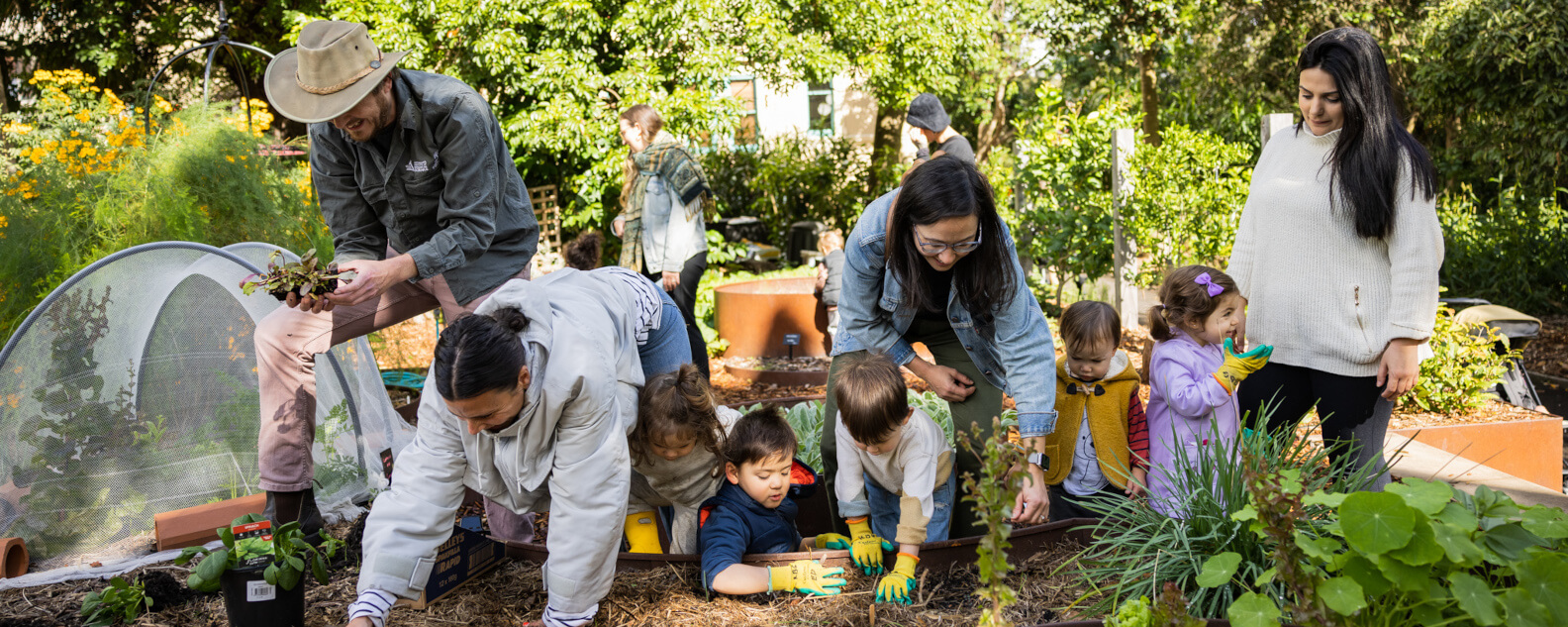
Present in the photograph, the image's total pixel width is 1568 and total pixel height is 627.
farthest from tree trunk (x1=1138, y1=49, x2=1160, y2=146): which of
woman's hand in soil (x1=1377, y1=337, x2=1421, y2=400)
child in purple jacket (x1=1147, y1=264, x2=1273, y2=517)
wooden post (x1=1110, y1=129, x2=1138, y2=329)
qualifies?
woman's hand in soil (x1=1377, y1=337, x2=1421, y2=400)

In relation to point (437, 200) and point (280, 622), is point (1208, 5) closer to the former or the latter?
point (437, 200)

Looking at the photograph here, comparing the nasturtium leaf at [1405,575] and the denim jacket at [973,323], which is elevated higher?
the denim jacket at [973,323]

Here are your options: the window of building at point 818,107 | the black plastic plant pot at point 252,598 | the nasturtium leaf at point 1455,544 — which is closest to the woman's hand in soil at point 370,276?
the black plastic plant pot at point 252,598

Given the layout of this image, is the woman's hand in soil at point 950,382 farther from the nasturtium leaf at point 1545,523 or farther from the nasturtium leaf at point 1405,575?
the nasturtium leaf at point 1545,523

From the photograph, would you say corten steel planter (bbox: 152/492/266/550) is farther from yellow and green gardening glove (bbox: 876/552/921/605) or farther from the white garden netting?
yellow and green gardening glove (bbox: 876/552/921/605)

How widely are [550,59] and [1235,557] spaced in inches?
325

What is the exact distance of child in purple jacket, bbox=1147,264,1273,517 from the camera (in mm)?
2686

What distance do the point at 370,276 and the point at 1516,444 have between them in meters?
4.85

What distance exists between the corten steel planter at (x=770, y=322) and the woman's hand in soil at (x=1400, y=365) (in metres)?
4.40

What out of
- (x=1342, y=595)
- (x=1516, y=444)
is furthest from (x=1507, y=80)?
(x=1342, y=595)

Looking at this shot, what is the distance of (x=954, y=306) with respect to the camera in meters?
2.55

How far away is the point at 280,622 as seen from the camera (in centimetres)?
227

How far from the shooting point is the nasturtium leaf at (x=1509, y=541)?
1818 millimetres

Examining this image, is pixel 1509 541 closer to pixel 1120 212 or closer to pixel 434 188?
pixel 434 188
